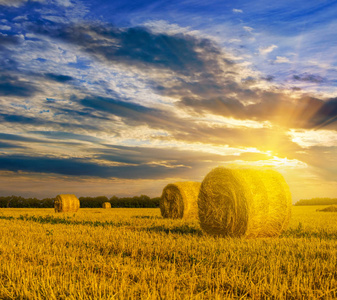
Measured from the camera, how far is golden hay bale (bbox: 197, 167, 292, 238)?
1027 cm

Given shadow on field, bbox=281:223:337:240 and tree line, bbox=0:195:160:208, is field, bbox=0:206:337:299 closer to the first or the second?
shadow on field, bbox=281:223:337:240

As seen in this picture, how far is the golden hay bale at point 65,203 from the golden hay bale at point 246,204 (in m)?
17.9

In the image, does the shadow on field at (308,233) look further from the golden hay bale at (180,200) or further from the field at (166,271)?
the golden hay bale at (180,200)

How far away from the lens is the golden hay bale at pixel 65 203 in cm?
2680

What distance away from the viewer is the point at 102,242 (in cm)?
866

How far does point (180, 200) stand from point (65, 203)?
12.7 m

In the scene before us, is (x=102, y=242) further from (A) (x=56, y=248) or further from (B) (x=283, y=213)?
(B) (x=283, y=213)

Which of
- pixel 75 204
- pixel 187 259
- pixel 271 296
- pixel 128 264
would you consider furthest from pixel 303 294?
pixel 75 204

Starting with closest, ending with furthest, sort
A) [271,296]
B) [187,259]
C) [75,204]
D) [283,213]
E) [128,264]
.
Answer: [271,296] → [128,264] → [187,259] → [283,213] → [75,204]

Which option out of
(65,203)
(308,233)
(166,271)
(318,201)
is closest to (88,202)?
(65,203)

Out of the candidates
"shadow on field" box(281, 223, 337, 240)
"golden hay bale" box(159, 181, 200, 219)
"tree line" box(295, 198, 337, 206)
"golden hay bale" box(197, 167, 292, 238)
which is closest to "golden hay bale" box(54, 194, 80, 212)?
"golden hay bale" box(159, 181, 200, 219)

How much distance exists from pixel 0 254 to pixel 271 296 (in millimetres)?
6171

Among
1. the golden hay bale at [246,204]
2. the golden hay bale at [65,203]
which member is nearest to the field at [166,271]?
the golden hay bale at [246,204]

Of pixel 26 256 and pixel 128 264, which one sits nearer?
pixel 128 264
